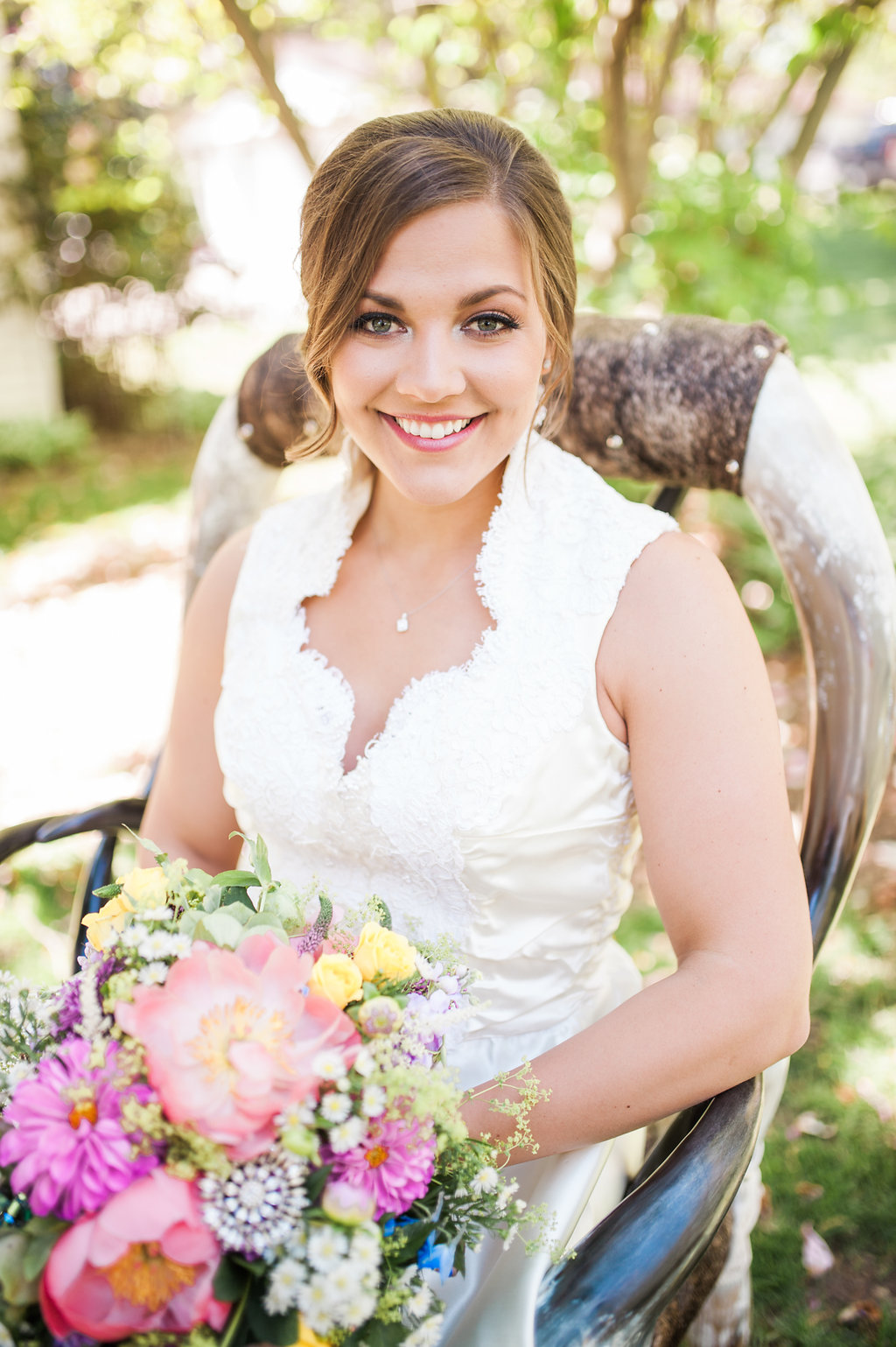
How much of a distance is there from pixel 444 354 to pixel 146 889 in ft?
2.80

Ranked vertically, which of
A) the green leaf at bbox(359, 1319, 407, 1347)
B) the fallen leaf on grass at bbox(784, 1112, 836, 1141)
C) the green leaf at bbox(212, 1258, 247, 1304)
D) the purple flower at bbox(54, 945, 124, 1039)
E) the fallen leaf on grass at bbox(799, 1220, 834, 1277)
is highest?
the purple flower at bbox(54, 945, 124, 1039)

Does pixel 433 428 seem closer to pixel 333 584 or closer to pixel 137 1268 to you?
pixel 333 584

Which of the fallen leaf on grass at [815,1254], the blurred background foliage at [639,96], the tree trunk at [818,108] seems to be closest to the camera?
the fallen leaf on grass at [815,1254]

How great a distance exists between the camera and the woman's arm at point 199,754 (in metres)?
1.99

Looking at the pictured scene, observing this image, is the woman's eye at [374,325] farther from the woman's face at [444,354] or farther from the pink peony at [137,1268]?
the pink peony at [137,1268]

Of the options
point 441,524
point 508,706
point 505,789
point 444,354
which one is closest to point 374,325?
point 444,354

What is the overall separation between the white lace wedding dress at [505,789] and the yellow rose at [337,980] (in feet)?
1.69

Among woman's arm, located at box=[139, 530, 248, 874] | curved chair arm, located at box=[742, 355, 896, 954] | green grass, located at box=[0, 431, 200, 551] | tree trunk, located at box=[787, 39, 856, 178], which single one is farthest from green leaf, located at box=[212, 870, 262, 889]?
green grass, located at box=[0, 431, 200, 551]

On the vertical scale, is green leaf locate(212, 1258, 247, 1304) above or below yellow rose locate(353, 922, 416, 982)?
below

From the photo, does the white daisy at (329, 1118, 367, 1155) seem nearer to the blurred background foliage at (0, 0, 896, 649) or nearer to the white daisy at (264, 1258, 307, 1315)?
the white daisy at (264, 1258, 307, 1315)

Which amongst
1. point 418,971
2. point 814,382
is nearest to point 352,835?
point 418,971


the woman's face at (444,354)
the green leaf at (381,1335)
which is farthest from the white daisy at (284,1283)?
the woman's face at (444,354)

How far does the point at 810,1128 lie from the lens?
8.88 ft

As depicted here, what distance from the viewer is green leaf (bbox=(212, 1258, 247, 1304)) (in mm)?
938
